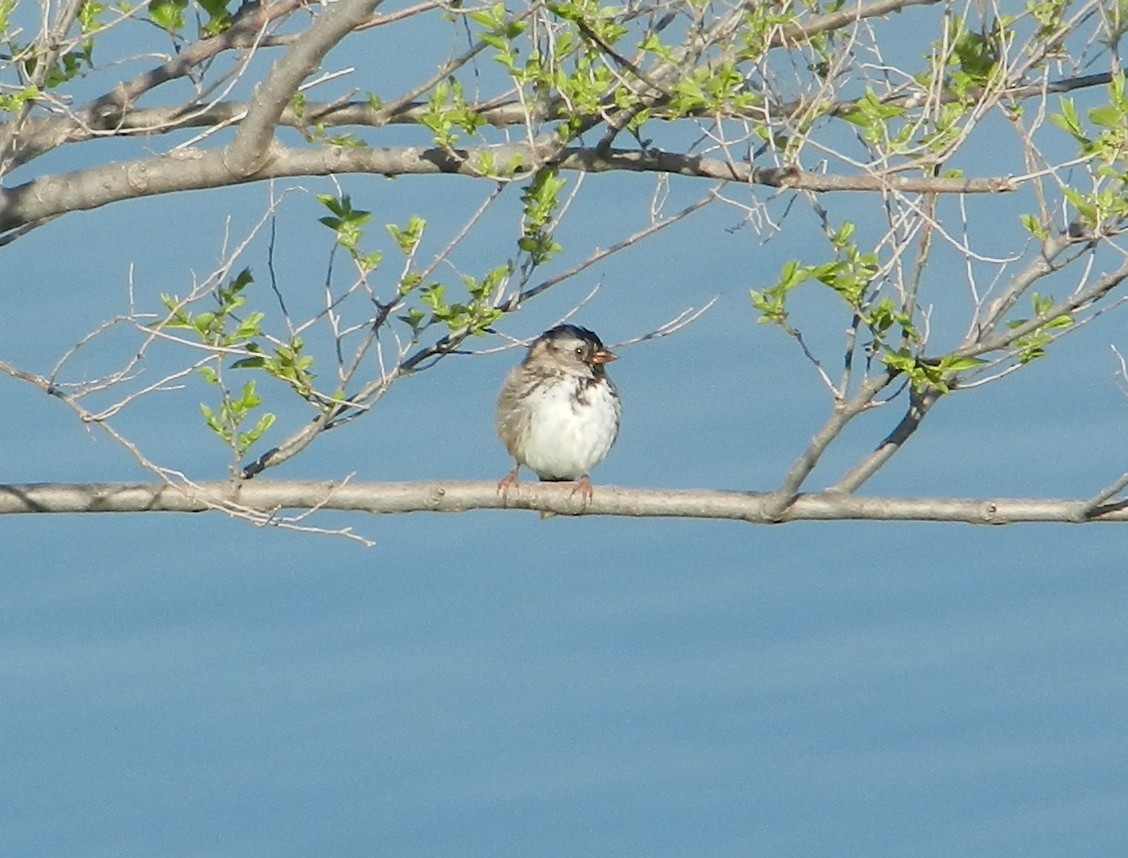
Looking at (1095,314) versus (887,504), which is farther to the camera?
(887,504)

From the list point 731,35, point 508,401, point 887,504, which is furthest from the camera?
point 508,401

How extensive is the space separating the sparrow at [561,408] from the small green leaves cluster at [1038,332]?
3085 millimetres

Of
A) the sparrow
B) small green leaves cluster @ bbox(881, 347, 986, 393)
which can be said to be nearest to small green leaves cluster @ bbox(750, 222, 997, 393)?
small green leaves cluster @ bbox(881, 347, 986, 393)

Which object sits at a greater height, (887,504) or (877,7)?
(877,7)

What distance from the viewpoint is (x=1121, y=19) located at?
5.86 metres

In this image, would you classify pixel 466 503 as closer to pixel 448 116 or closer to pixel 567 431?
pixel 448 116

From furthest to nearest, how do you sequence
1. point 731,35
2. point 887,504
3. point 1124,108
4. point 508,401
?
point 508,401
point 887,504
point 731,35
point 1124,108

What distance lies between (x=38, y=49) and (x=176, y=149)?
1.78ft

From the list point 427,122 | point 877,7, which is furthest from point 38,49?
point 877,7

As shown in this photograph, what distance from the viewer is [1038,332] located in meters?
5.60

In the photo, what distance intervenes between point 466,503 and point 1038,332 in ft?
5.67

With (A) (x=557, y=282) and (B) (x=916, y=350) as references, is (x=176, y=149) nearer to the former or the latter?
(A) (x=557, y=282)

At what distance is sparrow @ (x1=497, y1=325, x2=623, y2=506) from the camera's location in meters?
8.61

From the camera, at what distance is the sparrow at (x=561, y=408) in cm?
861
